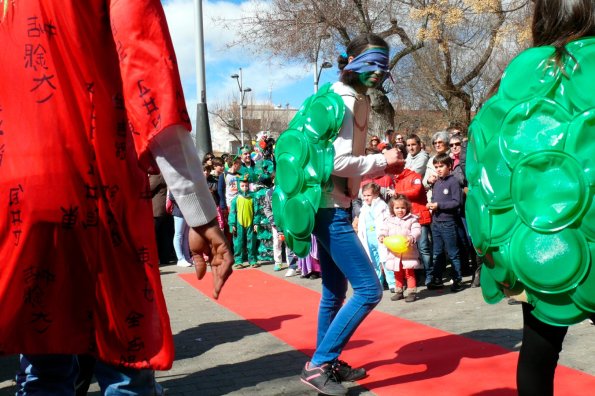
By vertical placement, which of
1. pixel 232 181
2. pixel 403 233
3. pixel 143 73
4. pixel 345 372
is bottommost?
pixel 345 372

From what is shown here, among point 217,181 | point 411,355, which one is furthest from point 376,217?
point 217,181

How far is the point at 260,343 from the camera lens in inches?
218

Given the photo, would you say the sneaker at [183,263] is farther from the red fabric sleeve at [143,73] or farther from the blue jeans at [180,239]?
the red fabric sleeve at [143,73]

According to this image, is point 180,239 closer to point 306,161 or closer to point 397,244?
point 397,244

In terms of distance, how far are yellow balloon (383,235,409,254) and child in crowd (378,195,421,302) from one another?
0.05m

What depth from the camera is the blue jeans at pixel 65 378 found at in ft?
5.95

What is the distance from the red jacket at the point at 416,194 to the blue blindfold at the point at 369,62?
13.9 ft

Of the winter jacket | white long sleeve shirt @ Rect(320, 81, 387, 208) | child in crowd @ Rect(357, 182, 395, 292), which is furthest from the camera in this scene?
child in crowd @ Rect(357, 182, 395, 292)

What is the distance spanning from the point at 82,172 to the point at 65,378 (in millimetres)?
607

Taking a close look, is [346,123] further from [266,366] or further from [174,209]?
[174,209]

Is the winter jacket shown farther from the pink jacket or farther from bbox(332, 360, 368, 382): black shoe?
bbox(332, 360, 368, 382): black shoe

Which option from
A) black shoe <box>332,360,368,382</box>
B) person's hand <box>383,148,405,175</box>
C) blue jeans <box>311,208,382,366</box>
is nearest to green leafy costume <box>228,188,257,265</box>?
black shoe <box>332,360,368,382</box>

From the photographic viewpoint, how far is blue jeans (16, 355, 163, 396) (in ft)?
5.95

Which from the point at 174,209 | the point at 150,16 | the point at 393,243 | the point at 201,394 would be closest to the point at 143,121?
the point at 150,16
